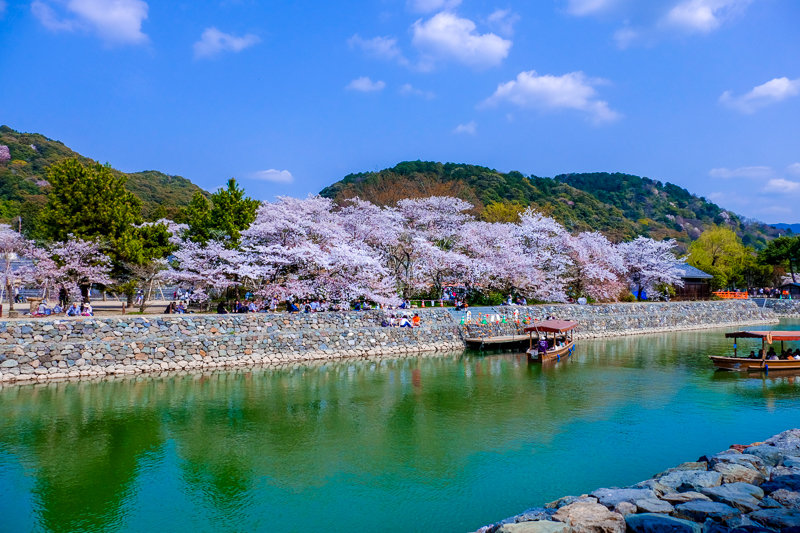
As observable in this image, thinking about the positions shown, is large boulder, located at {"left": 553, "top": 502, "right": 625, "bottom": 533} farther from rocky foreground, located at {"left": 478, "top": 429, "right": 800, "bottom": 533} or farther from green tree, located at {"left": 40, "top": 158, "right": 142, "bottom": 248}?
green tree, located at {"left": 40, "top": 158, "right": 142, "bottom": 248}

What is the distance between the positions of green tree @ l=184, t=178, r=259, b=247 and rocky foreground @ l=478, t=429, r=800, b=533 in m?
20.4

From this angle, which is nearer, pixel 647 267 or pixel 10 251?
pixel 10 251

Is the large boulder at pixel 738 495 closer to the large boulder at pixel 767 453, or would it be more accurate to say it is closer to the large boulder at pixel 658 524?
the large boulder at pixel 658 524

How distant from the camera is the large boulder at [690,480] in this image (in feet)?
22.1

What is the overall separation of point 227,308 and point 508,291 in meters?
16.4

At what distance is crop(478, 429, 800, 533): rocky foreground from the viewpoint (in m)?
5.43

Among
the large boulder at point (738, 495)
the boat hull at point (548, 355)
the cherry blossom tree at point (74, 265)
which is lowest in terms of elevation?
the boat hull at point (548, 355)

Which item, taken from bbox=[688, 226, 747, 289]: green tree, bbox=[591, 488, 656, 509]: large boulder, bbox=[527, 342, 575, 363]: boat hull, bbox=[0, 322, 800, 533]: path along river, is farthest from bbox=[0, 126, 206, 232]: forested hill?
bbox=[688, 226, 747, 289]: green tree

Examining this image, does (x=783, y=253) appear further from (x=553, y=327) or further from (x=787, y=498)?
(x=787, y=498)

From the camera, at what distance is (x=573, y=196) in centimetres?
7119

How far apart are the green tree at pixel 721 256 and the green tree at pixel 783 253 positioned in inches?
80.9

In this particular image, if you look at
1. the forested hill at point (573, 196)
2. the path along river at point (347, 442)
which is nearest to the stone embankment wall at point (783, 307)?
the forested hill at point (573, 196)

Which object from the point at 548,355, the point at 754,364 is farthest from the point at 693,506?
the point at 754,364

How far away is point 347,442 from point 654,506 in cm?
664
